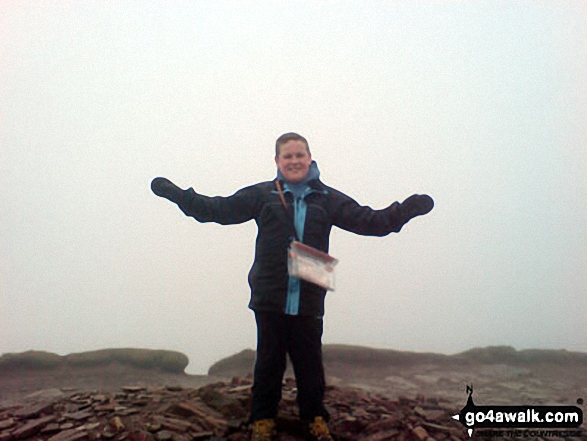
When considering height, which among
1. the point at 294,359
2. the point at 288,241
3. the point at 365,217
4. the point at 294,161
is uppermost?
the point at 294,161

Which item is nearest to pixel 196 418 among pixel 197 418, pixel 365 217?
pixel 197 418

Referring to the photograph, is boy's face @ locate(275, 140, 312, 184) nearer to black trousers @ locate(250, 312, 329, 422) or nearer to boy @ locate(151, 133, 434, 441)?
boy @ locate(151, 133, 434, 441)

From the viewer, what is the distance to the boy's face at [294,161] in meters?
3.46

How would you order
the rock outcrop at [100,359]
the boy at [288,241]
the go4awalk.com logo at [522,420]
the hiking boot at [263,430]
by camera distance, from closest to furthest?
the hiking boot at [263,430] < the boy at [288,241] < the go4awalk.com logo at [522,420] < the rock outcrop at [100,359]

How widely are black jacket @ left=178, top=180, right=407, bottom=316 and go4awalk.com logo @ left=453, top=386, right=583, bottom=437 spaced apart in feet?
5.43

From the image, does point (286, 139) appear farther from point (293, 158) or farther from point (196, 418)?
point (196, 418)

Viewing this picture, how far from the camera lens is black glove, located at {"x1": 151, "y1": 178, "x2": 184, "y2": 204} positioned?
3.29m

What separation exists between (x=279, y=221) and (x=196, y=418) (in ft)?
5.33

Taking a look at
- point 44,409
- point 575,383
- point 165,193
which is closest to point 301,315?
point 165,193

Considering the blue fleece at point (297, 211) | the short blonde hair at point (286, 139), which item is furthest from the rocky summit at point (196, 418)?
the short blonde hair at point (286, 139)

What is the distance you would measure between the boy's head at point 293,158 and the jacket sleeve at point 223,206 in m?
0.29

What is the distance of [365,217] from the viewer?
3.47 meters

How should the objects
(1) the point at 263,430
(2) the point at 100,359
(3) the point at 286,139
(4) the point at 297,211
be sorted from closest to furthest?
(1) the point at 263,430, (4) the point at 297,211, (3) the point at 286,139, (2) the point at 100,359

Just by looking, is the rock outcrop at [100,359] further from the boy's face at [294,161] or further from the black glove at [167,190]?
the boy's face at [294,161]
